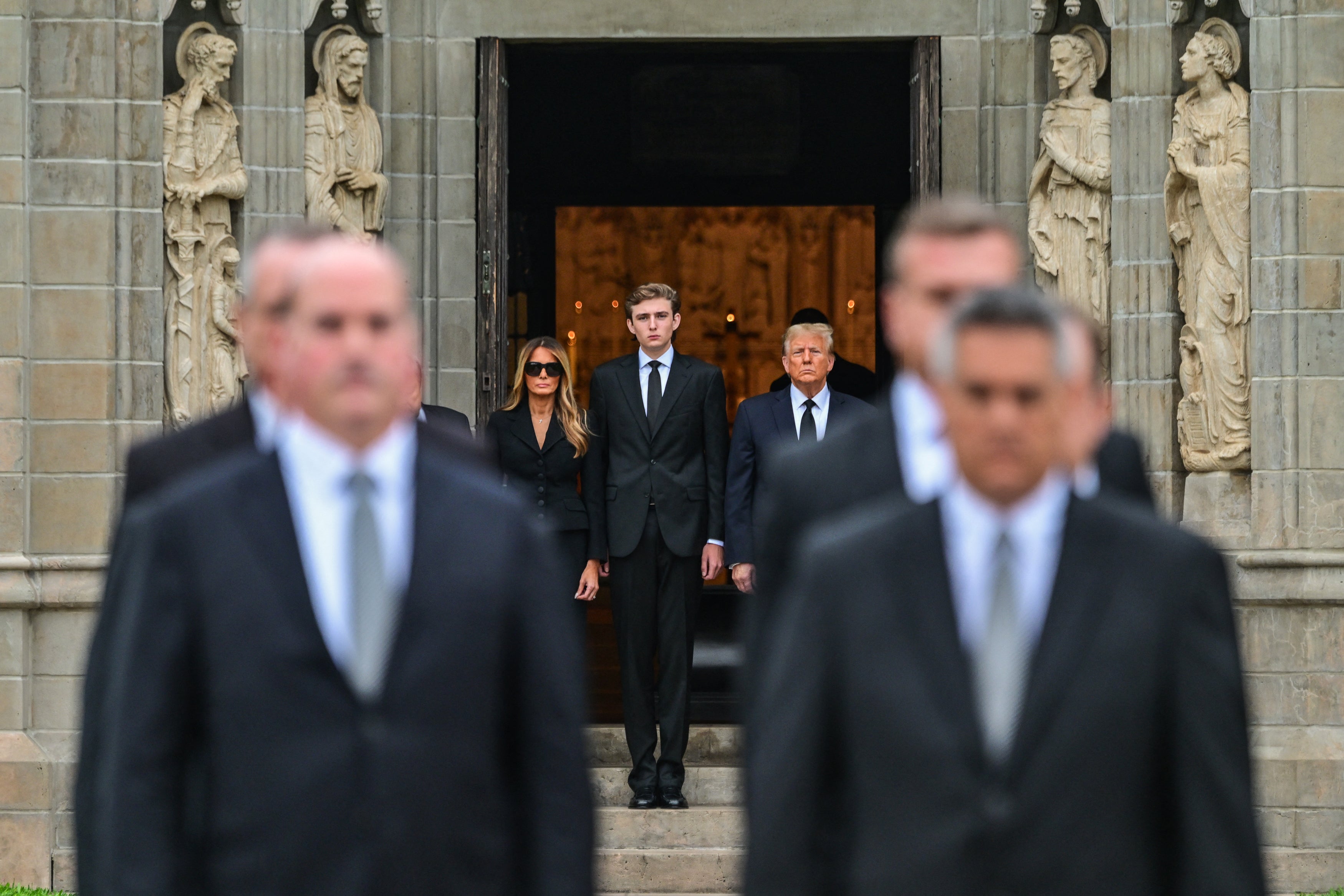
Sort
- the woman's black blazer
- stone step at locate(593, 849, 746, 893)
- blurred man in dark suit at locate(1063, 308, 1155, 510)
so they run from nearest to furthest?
blurred man in dark suit at locate(1063, 308, 1155, 510), stone step at locate(593, 849, 746, 893), the woman's black blazer

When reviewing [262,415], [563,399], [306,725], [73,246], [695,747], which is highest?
[73,246]

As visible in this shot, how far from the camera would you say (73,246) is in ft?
31.7

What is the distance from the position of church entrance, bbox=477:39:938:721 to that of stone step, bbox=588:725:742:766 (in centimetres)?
33

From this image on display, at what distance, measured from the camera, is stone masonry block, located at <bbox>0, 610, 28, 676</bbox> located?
31.2 ft

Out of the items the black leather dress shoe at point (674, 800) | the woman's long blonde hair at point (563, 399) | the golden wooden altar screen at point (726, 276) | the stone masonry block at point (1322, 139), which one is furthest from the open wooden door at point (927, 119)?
the golden wooden altar screen at point (726, 276)

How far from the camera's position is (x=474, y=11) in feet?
35.3

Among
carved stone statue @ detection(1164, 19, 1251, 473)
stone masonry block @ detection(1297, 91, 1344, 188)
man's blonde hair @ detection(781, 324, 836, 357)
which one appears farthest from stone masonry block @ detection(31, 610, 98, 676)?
stone masonry block @ detection(1297, 91, 1344, 188)

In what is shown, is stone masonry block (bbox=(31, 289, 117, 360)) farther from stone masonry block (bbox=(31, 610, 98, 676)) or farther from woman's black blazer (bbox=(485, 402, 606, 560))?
woman's black blazer (bbox=(485, 402, 606, 560))

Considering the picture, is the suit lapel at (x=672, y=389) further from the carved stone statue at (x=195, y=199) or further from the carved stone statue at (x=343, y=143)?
the carved stone statue at (x=195, y=199)

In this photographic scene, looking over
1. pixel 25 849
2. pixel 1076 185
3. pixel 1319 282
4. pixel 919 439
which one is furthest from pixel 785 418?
pixel 919 439

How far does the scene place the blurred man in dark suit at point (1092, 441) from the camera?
3.02 m

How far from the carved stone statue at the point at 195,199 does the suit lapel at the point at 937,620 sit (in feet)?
24.3

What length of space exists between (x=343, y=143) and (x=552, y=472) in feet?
7.14

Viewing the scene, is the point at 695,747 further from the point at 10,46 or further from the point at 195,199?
the point at 10,46
